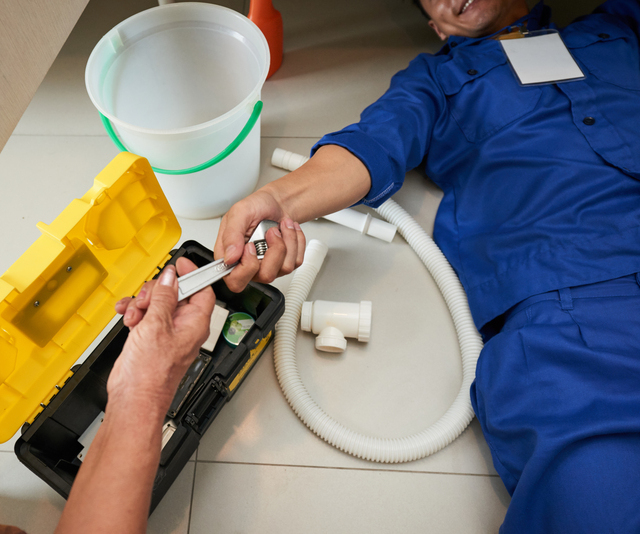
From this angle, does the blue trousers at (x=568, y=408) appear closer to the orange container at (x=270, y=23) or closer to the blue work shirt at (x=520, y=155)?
the blue work shirt at (x=520, y=155)

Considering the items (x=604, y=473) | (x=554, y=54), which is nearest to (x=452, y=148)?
(x=554, y=54)

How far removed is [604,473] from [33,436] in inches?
30.3

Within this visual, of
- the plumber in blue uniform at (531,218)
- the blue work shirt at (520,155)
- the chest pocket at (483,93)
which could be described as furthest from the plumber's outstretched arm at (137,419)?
the chest pocket at (483,93)

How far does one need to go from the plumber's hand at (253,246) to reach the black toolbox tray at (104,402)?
118mm

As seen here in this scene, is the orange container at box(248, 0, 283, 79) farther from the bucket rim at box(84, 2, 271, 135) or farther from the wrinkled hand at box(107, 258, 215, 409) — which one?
the wrinkled hand at box(107, 258, 215, 409)

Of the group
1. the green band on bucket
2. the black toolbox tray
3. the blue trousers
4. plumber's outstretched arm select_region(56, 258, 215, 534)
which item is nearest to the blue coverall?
the blue trousers

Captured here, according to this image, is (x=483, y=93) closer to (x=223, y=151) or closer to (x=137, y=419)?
(x=223, y=151)

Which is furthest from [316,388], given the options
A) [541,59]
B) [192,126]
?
[541,59]

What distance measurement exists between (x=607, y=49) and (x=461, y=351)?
652 millimetres

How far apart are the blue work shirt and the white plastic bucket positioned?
216 millimetres

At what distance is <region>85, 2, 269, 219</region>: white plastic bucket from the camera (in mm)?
834

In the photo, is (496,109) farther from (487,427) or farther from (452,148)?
(487,427)

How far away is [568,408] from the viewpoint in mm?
665

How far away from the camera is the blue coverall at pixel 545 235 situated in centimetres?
65
